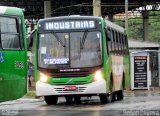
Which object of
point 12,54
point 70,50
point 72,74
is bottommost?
point 72,74

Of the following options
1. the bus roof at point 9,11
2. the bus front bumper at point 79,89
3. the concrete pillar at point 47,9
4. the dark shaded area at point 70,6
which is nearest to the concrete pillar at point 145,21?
the dark shaded area at point 70,6

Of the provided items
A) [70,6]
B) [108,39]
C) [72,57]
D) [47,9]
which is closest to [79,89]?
[72,57]

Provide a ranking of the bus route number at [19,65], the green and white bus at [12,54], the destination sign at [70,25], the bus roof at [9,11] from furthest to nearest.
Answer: the destination sign at [70,25] < the bus route number at [19,65] < the bus roof at [9,11] < the green and white bus at [12,54]

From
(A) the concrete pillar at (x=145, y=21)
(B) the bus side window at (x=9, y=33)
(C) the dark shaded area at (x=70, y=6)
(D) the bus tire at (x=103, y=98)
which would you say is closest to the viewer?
(B) the bus side window at (x=9, y=33)

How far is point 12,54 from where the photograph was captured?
1614 centimetres

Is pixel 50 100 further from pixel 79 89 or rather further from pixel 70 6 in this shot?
pixel 70 6

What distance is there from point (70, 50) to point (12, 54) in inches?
190

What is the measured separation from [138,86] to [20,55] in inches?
791

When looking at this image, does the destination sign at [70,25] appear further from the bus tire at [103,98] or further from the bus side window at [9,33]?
the bus side window at [9,33]

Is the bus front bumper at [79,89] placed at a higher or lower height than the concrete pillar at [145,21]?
higher

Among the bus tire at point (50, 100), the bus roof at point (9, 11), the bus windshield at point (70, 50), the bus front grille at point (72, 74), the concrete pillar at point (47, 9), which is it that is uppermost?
the bus roof at point (9, 11)

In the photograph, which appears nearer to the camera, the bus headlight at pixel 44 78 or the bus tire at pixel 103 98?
the bus headlight at pixel 44 78

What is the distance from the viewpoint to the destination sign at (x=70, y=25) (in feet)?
68.7

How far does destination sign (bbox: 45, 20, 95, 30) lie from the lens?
2095 cm
